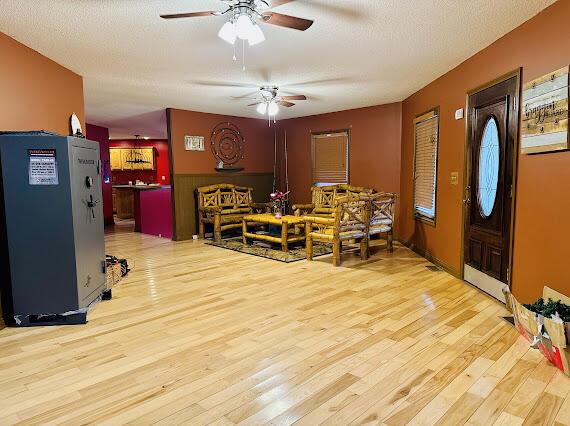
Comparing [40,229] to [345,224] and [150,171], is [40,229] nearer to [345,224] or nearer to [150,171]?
[345,224]

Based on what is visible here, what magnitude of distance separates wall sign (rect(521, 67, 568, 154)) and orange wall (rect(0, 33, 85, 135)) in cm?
451

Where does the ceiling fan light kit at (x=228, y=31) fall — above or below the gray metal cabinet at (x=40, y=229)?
above

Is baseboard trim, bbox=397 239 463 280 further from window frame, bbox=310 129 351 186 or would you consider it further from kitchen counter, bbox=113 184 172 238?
kitchen counter, bbox=113 184 172 238

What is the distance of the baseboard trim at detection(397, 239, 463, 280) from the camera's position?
14.8 feet

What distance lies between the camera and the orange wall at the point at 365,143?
6734 millimetres

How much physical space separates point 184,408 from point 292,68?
3867 mm

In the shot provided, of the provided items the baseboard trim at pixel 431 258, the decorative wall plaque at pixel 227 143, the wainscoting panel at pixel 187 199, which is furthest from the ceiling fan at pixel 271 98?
the baseboard trim at pixel 431 258

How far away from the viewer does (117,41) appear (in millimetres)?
3555

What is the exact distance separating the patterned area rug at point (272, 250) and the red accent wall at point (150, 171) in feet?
21.0

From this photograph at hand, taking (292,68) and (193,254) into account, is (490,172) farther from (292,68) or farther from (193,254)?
(193,254)

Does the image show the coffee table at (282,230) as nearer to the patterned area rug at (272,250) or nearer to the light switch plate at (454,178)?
the patterned area rug at (272,250)

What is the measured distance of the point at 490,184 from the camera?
376cm

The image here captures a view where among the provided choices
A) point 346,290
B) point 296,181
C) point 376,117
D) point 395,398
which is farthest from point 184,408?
point 296,181

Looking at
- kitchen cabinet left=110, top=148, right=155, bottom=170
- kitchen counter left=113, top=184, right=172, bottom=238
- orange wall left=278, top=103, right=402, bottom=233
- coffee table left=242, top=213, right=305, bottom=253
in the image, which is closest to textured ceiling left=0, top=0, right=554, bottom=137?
orange wall left=278, top=103, right=402, bottom=233
